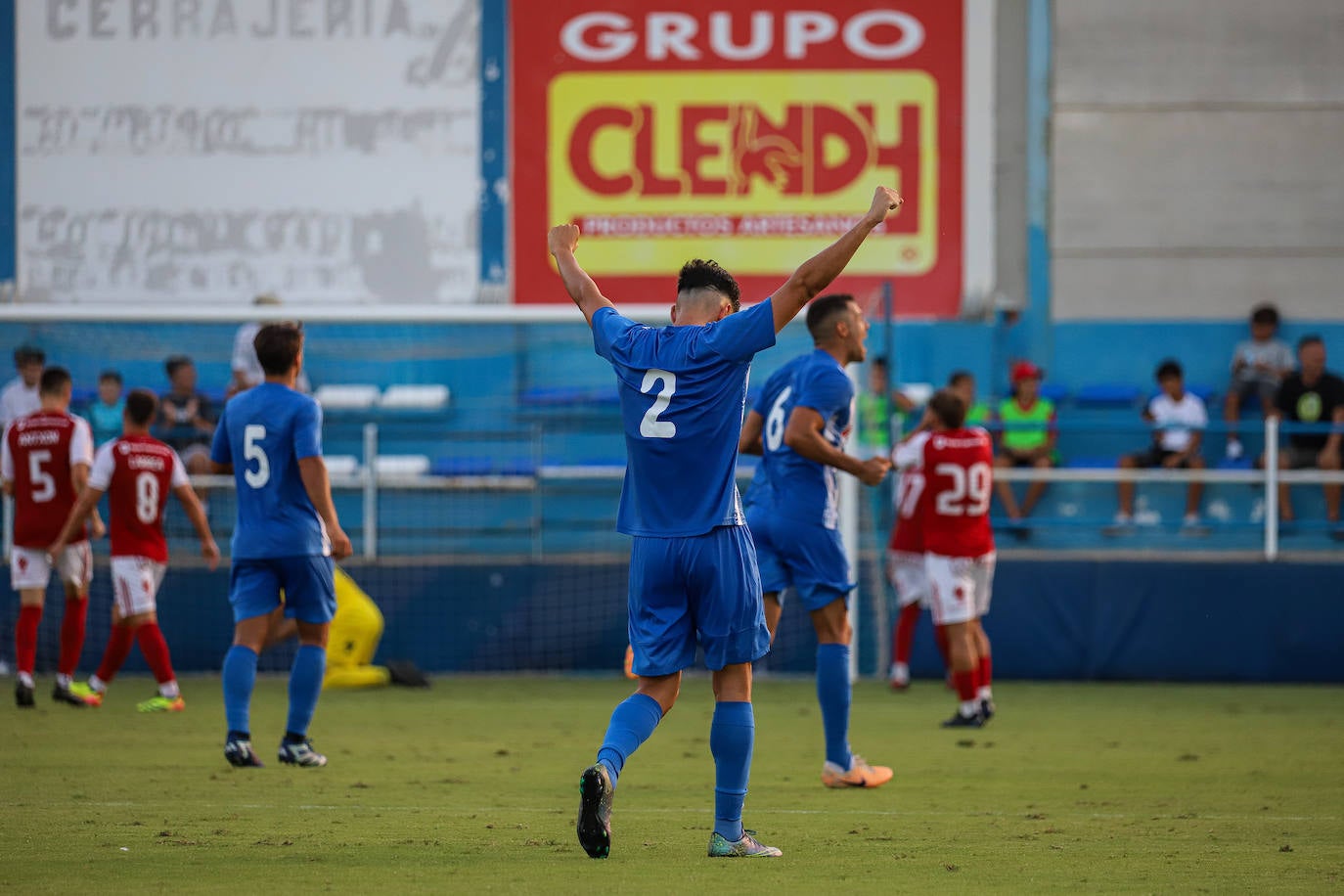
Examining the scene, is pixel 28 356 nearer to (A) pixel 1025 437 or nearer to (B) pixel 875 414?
(B) pixel 875 414

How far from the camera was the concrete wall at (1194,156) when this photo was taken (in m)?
17.8

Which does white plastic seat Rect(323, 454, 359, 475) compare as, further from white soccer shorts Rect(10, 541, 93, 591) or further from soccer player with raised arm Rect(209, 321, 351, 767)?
soccer player with raised arm Rect(209, 321, 351, 767)

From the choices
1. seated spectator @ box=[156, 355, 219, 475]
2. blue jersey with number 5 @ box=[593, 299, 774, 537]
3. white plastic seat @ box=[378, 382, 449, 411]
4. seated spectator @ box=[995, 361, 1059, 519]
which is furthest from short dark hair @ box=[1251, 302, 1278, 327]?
blue jersey with number 5 @ box=[593, 299, 774, 537]

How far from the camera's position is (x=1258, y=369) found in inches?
659

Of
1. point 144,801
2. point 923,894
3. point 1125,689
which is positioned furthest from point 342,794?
point 1125,689

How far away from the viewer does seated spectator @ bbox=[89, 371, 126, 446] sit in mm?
14844

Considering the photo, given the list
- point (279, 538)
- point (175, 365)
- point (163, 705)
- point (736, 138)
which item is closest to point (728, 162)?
point (736, 138)

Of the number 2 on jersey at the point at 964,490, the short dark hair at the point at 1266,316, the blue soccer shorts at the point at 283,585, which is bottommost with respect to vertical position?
the blue soccer shorts at the point at 283,585

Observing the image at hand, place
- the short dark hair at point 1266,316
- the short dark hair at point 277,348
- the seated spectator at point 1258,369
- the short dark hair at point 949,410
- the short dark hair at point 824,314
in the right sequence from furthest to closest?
the short dark hair at point 1266,316, the seated spectator at point 1258,369, the short dark hair at point 949,410, the short dark hair at point 277,348, the short dark hair at point 824,314

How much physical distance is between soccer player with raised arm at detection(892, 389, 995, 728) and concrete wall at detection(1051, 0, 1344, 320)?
24.9 ft

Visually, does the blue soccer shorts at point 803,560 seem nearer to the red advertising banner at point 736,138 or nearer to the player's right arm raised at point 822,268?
the player's right arm raised at point 822,268

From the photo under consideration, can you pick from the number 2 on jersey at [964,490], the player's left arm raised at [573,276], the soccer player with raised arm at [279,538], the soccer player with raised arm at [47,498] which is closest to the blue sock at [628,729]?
the player's left arm raised at [573,276]

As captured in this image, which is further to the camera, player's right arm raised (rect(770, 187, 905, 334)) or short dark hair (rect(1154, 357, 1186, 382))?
short dark hair (rect(1154, 357, 1186, 382))

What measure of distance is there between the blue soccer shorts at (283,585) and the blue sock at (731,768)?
2.93 meters
